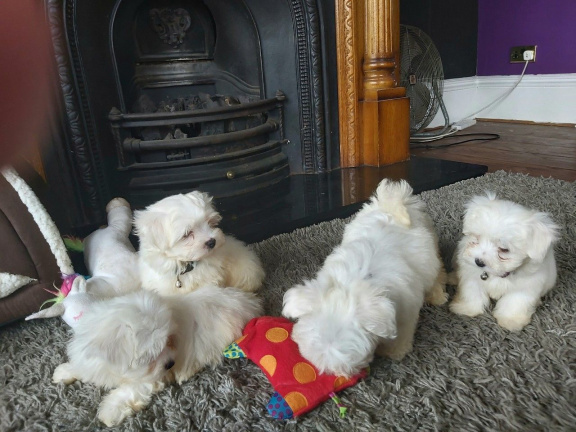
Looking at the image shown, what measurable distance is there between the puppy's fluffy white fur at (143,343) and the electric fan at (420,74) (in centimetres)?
271

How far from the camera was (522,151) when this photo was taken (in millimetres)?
3080

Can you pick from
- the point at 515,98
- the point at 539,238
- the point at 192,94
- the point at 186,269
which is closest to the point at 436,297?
the point at 539,238

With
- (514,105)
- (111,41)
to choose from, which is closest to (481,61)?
(514,105)

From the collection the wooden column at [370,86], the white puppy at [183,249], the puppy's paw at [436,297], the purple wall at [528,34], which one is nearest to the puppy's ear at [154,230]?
the white puppy at [183,249]

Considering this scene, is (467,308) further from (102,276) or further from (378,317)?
(102,276)

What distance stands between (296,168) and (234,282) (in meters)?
1.37

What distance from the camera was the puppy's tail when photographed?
4.30 feet

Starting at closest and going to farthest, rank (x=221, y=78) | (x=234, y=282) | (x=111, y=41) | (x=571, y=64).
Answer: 1. (x=234, y=282)
2. (x=111, y=41)
3. (x=221, y=78)
4. (x=571, y=64)

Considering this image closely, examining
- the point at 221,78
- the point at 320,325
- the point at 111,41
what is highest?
the point at 111,41

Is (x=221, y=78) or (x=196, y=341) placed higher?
(x=221, y=78)

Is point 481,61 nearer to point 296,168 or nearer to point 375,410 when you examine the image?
point 296,168

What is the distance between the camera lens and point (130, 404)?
1002 millimetres

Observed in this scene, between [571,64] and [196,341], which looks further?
[571,64]

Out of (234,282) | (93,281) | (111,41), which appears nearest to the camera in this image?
(93,281)
